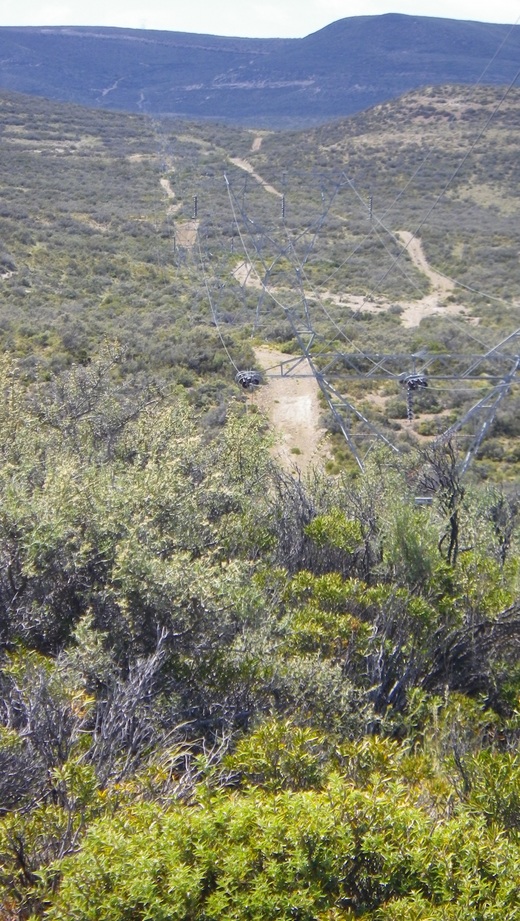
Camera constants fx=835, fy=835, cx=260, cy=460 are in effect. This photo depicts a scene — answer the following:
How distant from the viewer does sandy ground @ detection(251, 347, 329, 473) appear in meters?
21.9

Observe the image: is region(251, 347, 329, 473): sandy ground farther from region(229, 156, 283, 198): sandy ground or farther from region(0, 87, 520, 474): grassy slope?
region(229, 156, 283, 198): sandy ground

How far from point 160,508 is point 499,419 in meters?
18.1

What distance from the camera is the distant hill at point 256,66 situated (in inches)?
4958

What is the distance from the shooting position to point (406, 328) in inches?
1267

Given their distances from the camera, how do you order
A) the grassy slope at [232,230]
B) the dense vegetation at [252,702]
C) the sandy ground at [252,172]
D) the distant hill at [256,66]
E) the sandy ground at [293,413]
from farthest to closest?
the distant hill at [256,66] → the sandy ground at [252,172] → the grassy slope at [232,230] → the sandy ground at [293,413] → the dense vegetation at [252,702]

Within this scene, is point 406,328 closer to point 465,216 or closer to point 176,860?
point 465,216

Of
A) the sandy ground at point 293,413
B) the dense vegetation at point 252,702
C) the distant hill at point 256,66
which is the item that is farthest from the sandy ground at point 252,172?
the distant hill at point 256,66

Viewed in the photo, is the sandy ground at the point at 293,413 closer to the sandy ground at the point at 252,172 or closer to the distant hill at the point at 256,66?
the sandy ground at the point at 252,172

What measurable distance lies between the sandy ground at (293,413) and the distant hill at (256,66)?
95561 millimetres

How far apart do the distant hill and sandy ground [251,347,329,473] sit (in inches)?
3762

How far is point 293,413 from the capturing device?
2447 cm

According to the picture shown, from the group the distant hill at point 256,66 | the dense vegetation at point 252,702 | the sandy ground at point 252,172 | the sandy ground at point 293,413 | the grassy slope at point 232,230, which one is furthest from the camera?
the distant hill at point 256,66

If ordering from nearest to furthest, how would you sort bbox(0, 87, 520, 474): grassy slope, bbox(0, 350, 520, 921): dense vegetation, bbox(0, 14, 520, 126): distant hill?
1. bbox(0, 350, 520, 921): dense vegetation
2. bbox(0, 87, 520, 474): grassy slope
3. bbox(0, 14, 520, 126): distant hill

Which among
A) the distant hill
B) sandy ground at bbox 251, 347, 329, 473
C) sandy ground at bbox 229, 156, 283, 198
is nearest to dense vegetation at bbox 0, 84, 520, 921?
sandy ground at bbox 251, 347, 329, 473
